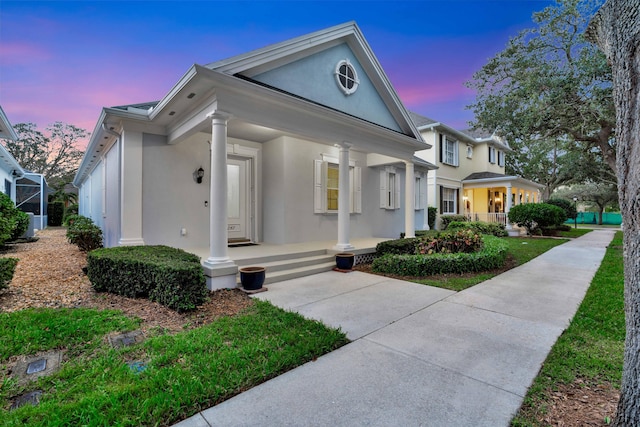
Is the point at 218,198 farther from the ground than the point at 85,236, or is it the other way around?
the point at 218,198

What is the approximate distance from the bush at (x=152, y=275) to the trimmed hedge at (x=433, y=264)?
4101 mm

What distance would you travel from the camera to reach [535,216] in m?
14.5

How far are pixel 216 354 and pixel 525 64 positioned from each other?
1349 centimetres

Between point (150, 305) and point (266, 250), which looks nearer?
point (150, 305)

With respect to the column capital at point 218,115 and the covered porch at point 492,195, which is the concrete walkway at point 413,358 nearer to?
the column capital at point 218,115

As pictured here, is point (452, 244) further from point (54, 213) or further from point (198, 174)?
point (54, 213)

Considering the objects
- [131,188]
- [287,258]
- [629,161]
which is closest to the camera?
[629,161]

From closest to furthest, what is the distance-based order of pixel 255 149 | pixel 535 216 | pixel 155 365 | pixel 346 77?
pixel 155 365
pixel 346 77
pixel 255 149
pixel 535 216

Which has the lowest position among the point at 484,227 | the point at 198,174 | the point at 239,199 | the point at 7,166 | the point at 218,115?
the point at 484,227

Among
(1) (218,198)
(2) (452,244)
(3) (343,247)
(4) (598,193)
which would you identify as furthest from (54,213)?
(4) (598,193)

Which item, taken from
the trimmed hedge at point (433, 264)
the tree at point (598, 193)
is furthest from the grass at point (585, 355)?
the tree at point (598, 193)

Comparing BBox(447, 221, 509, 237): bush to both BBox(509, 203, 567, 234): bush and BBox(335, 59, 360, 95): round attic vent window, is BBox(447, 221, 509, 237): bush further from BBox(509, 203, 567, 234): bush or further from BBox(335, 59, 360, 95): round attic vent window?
BBox(335, 59, 360, 95): round attic vent window

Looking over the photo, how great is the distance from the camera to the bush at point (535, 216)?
570 inches

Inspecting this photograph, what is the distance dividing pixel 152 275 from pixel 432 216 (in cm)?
1346
